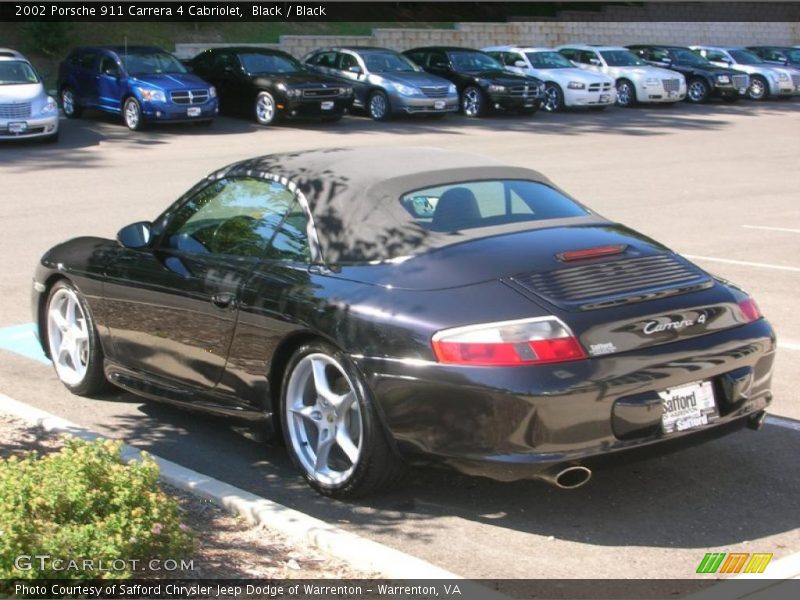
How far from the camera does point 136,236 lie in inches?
276

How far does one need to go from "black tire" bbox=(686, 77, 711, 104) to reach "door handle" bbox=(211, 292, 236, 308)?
3132 centimetres

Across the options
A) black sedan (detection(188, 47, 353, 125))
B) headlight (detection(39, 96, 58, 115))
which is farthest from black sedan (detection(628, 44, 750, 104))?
headlight (detection(39, 96, 58, 115))

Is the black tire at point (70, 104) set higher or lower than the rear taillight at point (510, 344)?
lower

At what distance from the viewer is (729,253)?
1254 centimetres

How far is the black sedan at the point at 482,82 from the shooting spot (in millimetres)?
29438

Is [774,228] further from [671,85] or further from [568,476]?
[671,85]

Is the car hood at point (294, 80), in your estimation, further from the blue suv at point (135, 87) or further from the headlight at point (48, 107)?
the headlight at point (48, 107)

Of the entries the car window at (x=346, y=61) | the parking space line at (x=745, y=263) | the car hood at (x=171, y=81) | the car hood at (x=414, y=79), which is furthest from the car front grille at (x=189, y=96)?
the parking space line at (x=745, y=263)

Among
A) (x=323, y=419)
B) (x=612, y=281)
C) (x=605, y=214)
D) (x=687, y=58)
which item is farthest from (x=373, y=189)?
(x=687, y=58)

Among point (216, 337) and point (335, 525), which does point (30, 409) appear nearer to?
point (216, 337)

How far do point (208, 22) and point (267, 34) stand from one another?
1848 mm

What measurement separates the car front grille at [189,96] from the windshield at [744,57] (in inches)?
762

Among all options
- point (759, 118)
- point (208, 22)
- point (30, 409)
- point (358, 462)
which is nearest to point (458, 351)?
point (358, 462)

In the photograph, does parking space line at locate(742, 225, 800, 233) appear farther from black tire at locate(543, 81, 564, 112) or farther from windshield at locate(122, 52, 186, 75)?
black tire at locate(543, 81, 564, 112)
